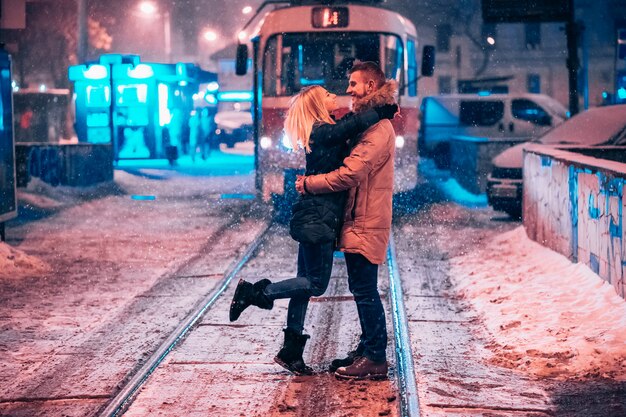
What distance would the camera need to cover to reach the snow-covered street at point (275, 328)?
5.73 m

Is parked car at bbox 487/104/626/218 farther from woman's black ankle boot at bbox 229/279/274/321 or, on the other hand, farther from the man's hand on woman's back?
woman's black ankle boot at bbox 229/279/274/321

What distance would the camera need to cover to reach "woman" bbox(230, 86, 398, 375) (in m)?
5.88

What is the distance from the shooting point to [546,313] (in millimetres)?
7852

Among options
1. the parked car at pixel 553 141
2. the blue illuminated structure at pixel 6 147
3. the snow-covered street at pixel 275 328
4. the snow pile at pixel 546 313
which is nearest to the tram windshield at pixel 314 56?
the parked car at pixel 553 141

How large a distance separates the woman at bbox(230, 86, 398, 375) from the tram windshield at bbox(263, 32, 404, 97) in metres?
9.43

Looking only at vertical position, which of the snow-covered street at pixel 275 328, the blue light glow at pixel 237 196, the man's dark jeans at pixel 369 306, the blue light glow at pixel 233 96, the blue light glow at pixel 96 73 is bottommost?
the snow-covered street at pixel 275 328

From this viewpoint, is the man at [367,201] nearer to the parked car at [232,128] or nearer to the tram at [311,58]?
the tram at [311,58]

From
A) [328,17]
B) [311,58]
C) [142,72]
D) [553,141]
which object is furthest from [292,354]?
[142,72]

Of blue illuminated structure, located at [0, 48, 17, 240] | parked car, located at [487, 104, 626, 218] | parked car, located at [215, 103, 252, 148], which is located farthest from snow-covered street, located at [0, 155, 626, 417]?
parked car, located at [215, 103, 252, 148]

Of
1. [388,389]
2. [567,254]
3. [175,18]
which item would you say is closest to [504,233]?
[567,254]

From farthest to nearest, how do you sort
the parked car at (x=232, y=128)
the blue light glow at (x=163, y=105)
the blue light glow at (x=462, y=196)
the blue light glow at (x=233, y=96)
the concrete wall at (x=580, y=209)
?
the parked car at (x=232, y=128)
the blue light glow at (x=233, y=96)
the blue light glow at (x=163, y=105)
the blue light glow at (x=462, y=196)
the concrete wall at (x=580, y=209)

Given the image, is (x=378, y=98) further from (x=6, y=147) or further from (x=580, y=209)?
(x=6, y=147)

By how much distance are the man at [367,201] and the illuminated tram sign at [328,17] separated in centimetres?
987

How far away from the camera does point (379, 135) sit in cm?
590
